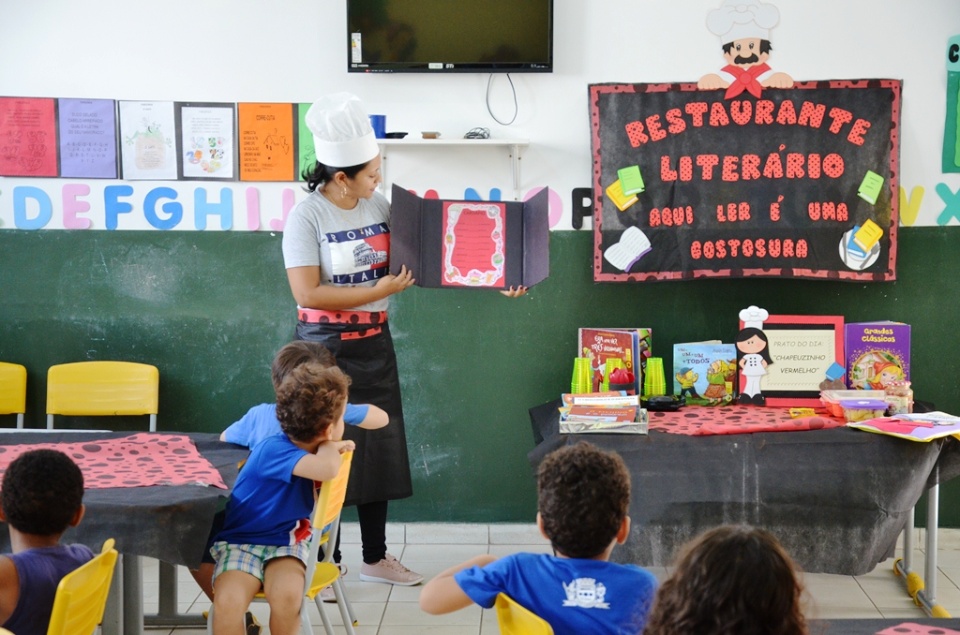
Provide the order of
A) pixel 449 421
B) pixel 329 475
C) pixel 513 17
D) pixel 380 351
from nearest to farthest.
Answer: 1. pixel 329 475
2. pixel 380 351
3. pixel 513 17
4. pixel 449 421

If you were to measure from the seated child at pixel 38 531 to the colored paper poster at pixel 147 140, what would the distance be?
7.64 ft

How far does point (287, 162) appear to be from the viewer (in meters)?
4.38

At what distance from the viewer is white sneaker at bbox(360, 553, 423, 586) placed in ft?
13.1

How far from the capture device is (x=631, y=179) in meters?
4.29

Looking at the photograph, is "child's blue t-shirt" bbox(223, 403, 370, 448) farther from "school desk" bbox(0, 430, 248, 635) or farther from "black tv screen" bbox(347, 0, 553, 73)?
"black tv screen" bbox(347, 0, 553, 73)

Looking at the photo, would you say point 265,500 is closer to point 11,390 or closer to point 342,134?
point 342,134

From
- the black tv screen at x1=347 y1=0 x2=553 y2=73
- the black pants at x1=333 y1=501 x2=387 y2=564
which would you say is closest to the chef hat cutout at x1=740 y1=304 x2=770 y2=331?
the black tv screen at x1=347 y1=0 x2=553 y2=73

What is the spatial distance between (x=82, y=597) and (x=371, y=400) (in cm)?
182

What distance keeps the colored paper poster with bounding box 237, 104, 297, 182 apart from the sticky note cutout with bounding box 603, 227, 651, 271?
4.44ft

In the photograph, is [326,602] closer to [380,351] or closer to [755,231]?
[380,351]

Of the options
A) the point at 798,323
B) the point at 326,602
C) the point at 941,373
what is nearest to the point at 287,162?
the point at 326,602

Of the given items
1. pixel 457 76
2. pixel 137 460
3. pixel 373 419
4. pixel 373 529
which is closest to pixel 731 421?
pixel 373 419

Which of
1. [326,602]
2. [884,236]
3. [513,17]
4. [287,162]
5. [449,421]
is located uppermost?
[513,17]

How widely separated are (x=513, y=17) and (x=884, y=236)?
173 centimetres
